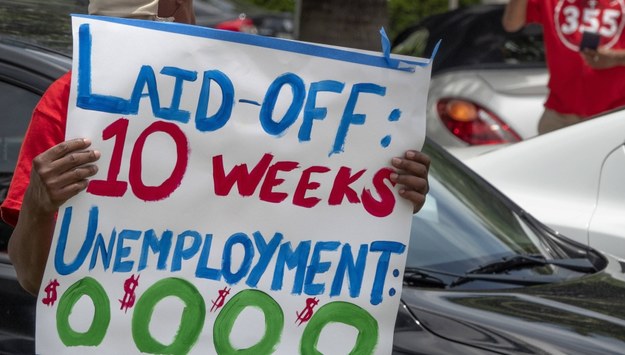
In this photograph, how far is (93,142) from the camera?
262cm

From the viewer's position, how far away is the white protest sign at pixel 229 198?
2648 mm

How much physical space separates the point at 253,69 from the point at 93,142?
0.36 m

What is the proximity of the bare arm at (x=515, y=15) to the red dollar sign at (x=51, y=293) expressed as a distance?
4781mm

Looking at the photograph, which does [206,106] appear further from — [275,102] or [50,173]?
[50,173]

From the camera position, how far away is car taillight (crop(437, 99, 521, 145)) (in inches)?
278

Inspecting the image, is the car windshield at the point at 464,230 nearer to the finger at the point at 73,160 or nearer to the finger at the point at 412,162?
the finger at the point at 412,162

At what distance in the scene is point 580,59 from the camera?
685cm

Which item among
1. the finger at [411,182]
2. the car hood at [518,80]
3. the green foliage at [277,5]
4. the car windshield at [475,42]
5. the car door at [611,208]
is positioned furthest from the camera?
the green foliage at [277,5]

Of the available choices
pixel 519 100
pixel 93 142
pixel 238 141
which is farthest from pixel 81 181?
pixel 519 100

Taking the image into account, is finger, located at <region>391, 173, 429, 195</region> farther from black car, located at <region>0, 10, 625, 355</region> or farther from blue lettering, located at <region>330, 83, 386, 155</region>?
black car, located at <region>0, 10, 625, 355</region>

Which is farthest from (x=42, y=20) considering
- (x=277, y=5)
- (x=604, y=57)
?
(x=277, y=5)

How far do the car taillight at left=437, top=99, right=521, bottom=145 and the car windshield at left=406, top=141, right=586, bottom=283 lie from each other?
2671mm

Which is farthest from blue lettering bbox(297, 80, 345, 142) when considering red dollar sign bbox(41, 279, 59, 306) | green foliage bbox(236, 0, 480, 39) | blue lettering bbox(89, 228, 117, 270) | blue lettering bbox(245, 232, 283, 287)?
green foliage bbox(236, 0, 480, 39)

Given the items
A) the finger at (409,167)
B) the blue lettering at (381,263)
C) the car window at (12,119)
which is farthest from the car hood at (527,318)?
the car window at (12,119)
